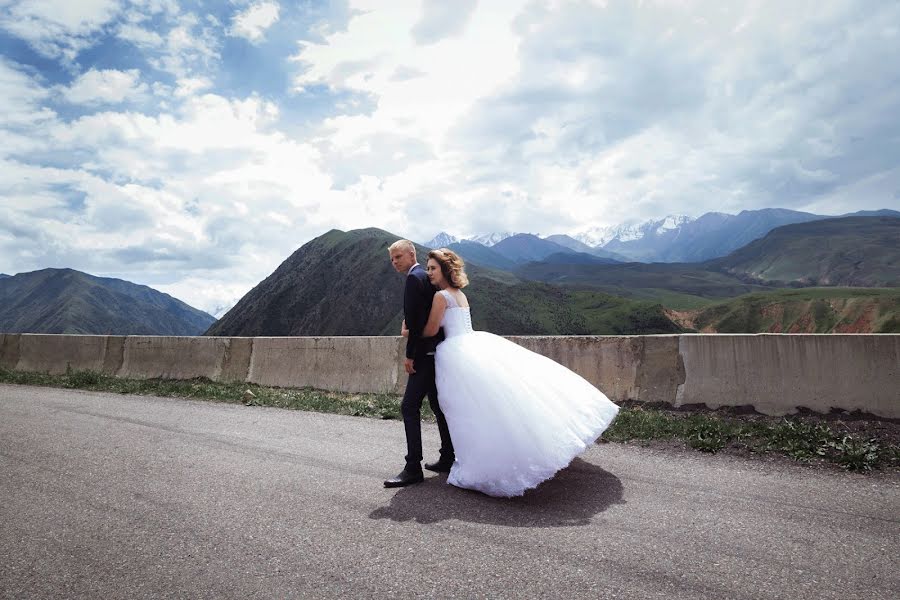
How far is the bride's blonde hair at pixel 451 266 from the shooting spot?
5020 mm

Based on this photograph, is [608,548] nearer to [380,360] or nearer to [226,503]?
[226,503]

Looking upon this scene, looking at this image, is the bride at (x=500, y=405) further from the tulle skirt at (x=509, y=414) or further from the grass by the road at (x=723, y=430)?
the grass by the road at (x=723, y=430)

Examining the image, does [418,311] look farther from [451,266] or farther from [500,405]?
[500,405]

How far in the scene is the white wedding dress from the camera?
4359 mm

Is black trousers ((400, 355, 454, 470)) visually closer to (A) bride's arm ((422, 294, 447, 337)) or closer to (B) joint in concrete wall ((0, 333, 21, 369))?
(A) bride's arm ((422, 294, 447, 337))

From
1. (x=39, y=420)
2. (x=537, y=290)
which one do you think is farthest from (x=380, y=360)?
(x=537, y=290)

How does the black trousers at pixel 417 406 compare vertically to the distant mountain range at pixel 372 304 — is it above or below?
below

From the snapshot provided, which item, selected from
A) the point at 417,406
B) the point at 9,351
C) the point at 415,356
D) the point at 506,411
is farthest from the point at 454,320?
the point at 9,351

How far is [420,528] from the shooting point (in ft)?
12.5

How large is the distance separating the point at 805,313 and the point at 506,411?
14568 cm

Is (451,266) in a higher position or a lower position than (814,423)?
higher

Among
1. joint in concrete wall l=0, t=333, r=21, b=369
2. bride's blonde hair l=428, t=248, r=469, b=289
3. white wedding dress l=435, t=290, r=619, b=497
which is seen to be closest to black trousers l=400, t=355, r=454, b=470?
white wedding dress l=435, t=290, r=619, b=497

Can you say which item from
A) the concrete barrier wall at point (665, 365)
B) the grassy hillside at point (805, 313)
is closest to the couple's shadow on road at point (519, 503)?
the concrete barrier wall at point (665, 365)

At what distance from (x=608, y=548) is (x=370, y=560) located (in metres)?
1.39
